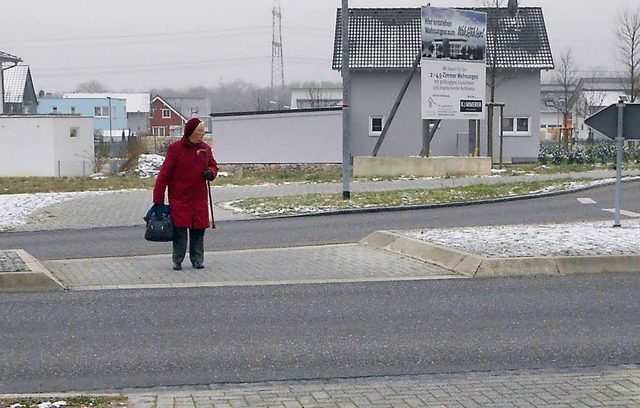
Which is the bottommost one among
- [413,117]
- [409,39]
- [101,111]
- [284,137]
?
[284,137]

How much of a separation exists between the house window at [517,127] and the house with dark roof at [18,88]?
4609 centimetres

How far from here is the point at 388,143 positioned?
141 feet

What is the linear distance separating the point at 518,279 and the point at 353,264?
225 centimetres

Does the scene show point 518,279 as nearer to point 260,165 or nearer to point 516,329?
point 516,329

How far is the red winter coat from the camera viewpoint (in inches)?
436

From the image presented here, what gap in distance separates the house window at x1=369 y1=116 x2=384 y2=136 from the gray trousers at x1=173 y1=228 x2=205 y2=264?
3226cm

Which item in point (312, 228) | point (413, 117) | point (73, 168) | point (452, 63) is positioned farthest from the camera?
point (73, 168)

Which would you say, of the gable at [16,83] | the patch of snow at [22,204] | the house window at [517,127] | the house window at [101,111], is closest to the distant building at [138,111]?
the house window at [101,111]

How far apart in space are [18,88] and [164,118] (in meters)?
33.6

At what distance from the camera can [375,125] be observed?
43562mm

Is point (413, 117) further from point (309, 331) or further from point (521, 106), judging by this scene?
point (309, 331)

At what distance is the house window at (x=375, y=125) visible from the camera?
4344 cm

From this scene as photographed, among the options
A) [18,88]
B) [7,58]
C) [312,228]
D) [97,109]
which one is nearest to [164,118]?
[97,109]

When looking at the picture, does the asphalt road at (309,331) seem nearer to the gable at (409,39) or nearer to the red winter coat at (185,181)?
the red winter coat at (185,181)
